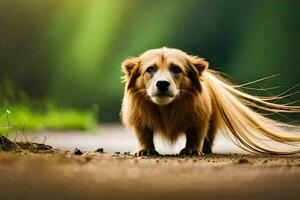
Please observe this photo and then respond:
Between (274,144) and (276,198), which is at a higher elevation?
(274,144)

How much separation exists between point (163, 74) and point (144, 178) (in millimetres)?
1715

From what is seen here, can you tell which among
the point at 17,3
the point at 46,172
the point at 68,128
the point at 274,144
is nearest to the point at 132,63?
the point at 274,144

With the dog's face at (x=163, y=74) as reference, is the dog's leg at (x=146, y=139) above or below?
below

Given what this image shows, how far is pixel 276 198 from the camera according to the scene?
9.70ft

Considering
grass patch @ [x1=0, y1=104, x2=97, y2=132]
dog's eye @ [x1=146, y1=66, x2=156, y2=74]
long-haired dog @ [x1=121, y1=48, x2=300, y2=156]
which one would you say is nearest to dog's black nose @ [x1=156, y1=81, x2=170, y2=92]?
long-haired dog @ [x1=121, y1=48, x2=300, y2=156]

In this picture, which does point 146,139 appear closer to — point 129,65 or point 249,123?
point 129,65

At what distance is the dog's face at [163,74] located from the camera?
512 centimetres

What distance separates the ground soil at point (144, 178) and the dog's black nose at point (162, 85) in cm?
55

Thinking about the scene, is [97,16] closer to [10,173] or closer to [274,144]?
[274,144]

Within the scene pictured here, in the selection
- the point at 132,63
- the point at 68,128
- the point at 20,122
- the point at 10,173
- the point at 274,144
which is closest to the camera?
the point at 10,173

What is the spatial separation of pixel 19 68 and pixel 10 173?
9.40 metres

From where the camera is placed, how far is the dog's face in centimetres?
512

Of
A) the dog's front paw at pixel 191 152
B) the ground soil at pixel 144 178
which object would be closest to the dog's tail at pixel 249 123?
the dog's front paw at pixel 191 152

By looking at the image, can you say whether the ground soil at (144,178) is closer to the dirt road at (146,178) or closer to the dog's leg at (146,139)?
the dirt road at (146,178)
